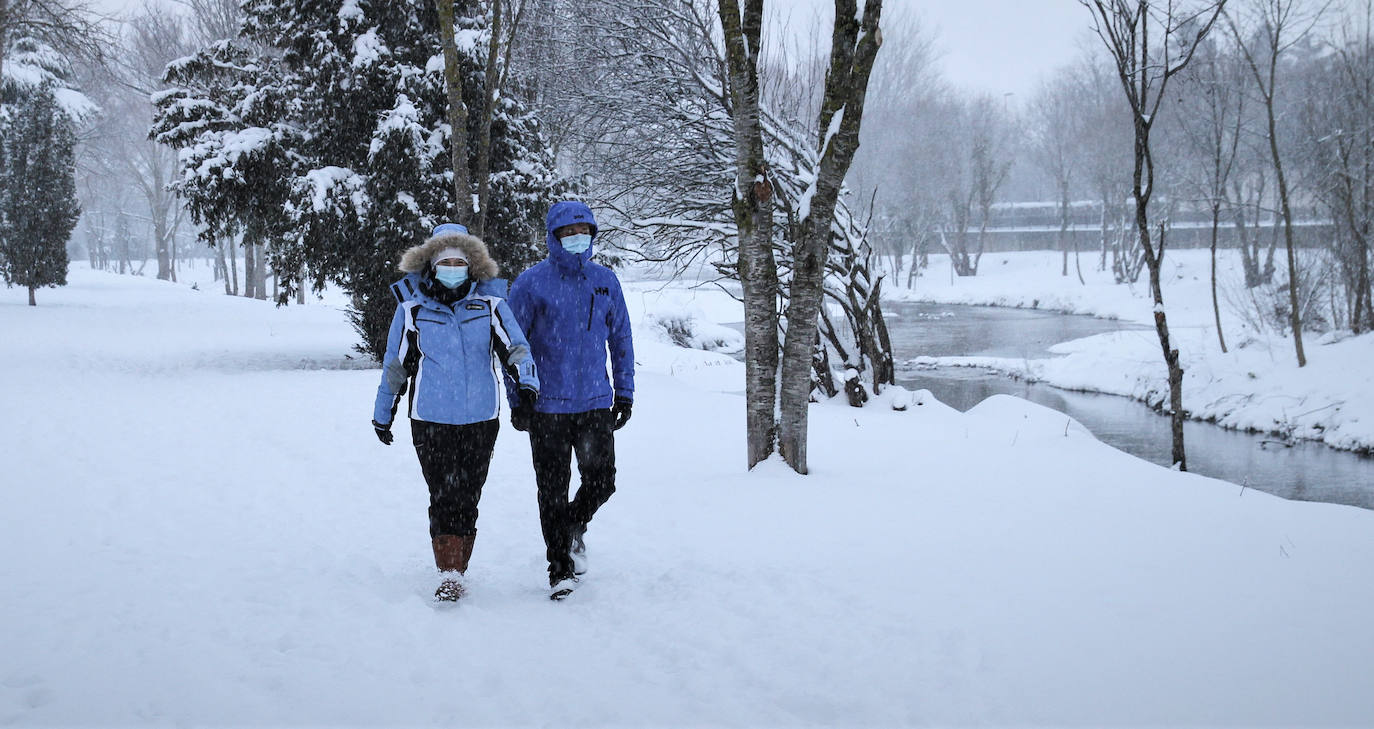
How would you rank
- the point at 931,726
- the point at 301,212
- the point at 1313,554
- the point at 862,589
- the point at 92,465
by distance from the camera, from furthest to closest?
1. the point at 301,212
2. the point at 92,465
3. the point at 1313,554
4. the point at 862,589
5. the point at 931,726

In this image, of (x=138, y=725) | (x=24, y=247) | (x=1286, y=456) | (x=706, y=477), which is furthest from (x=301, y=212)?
(x=24, y=247)

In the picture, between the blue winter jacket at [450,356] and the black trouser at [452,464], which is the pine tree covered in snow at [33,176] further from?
the black trouser at [452,464]

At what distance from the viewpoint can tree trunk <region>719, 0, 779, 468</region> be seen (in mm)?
6328

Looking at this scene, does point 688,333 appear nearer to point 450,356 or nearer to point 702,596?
point 702,596

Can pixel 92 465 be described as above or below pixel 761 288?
below

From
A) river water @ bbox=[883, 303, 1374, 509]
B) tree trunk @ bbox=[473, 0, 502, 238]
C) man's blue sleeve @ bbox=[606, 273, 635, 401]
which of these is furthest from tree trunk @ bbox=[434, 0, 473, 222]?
river water @ bbox=[883, 303, 1374, 509]

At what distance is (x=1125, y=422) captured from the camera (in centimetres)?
1514

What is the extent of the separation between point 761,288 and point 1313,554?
145 inches

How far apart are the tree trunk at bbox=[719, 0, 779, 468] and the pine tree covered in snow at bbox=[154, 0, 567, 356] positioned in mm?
8208

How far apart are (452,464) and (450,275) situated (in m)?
0.89

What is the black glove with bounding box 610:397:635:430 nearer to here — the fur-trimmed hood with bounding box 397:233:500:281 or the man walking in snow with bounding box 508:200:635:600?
the man walking in snow with bounding box 508:200:635:600

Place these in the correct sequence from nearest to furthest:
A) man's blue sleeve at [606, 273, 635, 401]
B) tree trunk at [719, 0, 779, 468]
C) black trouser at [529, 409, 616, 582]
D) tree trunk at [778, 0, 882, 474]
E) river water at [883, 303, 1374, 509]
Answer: black trouser at [529, 409, 616, 582] < man's blue sleeve at [606, 273, 635, 401] < tree trunk at [778, 0, 882, 474] < tree trunk at [719, 0, 779, 468] < river water at [883, 303, 1374, 509]

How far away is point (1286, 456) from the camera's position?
12.6 metres

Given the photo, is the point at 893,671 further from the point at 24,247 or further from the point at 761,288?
the point at 24,247
